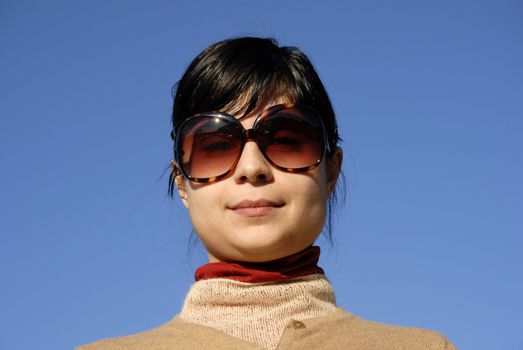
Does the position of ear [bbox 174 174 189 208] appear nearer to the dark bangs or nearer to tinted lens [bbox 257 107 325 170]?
the dark bangs

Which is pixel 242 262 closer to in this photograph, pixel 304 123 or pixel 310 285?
pixel 310 285

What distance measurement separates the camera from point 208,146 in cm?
405

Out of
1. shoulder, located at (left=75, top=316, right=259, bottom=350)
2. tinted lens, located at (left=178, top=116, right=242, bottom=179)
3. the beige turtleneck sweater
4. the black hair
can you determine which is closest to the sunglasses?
tinted lens, located at (left=178, top=116, right=242, bottom=179)

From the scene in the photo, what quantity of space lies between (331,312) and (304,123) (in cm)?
96

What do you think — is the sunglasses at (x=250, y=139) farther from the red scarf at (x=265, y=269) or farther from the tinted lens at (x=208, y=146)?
the red scarf at (x=265, y=269)

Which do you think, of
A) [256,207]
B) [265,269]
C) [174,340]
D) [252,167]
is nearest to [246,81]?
[252,167]

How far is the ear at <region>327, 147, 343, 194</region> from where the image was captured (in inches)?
175

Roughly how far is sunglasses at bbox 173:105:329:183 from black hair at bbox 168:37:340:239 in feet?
0.40

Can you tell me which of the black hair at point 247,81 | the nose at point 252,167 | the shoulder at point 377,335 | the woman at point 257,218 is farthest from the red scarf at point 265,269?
the black hair at point 247,81

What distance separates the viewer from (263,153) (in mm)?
3951

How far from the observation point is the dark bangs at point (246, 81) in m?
4.12

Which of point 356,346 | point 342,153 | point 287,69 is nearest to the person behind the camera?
point 356,346

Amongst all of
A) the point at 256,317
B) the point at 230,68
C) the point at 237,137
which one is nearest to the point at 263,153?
the point at 237,137

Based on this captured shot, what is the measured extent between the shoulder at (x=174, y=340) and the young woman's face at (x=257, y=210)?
15.2 inches
